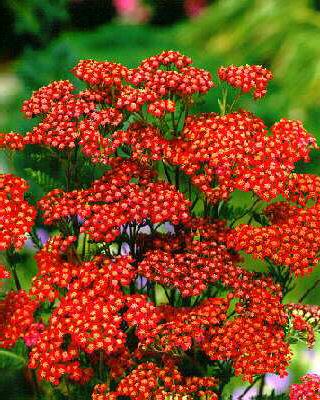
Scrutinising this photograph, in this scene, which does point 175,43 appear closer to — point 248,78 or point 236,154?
point 248,78

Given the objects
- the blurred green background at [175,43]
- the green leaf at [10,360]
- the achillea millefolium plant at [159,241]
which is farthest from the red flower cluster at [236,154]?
the blurred green background at [175,43]

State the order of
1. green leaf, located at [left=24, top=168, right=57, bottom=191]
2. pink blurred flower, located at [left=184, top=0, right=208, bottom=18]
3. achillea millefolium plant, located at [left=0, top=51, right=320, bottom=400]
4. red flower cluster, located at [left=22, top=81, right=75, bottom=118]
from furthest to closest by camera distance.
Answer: pink blurred flower, located at [left=184, top=0, right=208, bottom=18], green leaf, located at [left=24, top=168, right=57, bottom=191], red flower cluster, located at [left=22, top=81, right=75, bottom=118], achillea millefolium plant, located at [left=0, top=51, right=320, bottom=400]

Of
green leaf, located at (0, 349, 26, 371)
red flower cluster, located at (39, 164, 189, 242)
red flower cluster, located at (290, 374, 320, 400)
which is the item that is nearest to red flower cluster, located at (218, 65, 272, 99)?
red flower cluster, located at (39, 164, 189, 242)

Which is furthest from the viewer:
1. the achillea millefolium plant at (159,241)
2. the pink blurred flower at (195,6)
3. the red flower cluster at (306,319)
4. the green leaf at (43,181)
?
the pink blurred flower at (195,6)

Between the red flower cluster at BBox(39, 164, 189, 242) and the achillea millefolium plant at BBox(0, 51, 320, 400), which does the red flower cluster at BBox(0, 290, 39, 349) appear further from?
the red flower cluster at BBox(39, 164, 189, 242)

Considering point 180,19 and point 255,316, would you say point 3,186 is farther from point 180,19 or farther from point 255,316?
point 180,19

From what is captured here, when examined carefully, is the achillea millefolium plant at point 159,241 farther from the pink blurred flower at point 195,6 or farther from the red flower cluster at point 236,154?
the pink blurred flower at point 195,6

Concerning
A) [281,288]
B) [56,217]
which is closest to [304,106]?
[281,288]

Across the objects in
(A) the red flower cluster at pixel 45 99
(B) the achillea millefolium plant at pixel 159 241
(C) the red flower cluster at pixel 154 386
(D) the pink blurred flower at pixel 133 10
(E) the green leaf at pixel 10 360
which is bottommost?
(D) the pink blurred flower at pixel 133 10
